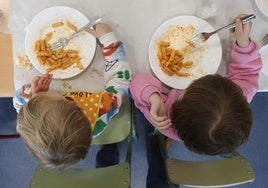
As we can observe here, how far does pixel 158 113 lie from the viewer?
861mm

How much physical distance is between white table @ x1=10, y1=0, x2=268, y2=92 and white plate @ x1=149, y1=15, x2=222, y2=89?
26mm

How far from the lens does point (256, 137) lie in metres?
1.45

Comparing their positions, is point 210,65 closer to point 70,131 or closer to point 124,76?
point 124,76

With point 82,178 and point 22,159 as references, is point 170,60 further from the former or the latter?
point 22,159

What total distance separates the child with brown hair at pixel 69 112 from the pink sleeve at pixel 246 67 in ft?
1.00

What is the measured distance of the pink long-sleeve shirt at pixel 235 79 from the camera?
2.86ft

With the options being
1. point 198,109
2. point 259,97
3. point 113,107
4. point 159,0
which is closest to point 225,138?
point 198,109

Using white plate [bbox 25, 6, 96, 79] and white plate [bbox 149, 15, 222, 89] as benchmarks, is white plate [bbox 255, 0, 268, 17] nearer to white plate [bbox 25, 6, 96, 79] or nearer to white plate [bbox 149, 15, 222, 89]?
white plate [bbox 149, 15, 222, 89]

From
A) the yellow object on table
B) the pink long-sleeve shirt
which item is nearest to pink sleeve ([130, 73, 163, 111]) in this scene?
the pink long-sleeve shirt

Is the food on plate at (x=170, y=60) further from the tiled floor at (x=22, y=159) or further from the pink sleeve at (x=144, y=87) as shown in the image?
the tiled floor at (x=22, y=159)

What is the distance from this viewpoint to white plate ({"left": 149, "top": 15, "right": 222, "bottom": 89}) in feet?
2.93

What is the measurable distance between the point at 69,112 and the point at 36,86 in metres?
0.16

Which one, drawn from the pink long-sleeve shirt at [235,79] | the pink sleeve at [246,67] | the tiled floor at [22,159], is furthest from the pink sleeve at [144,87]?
the tiled floor at [22,159]

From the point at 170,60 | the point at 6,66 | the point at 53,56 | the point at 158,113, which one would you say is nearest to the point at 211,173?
the point at 158,113
